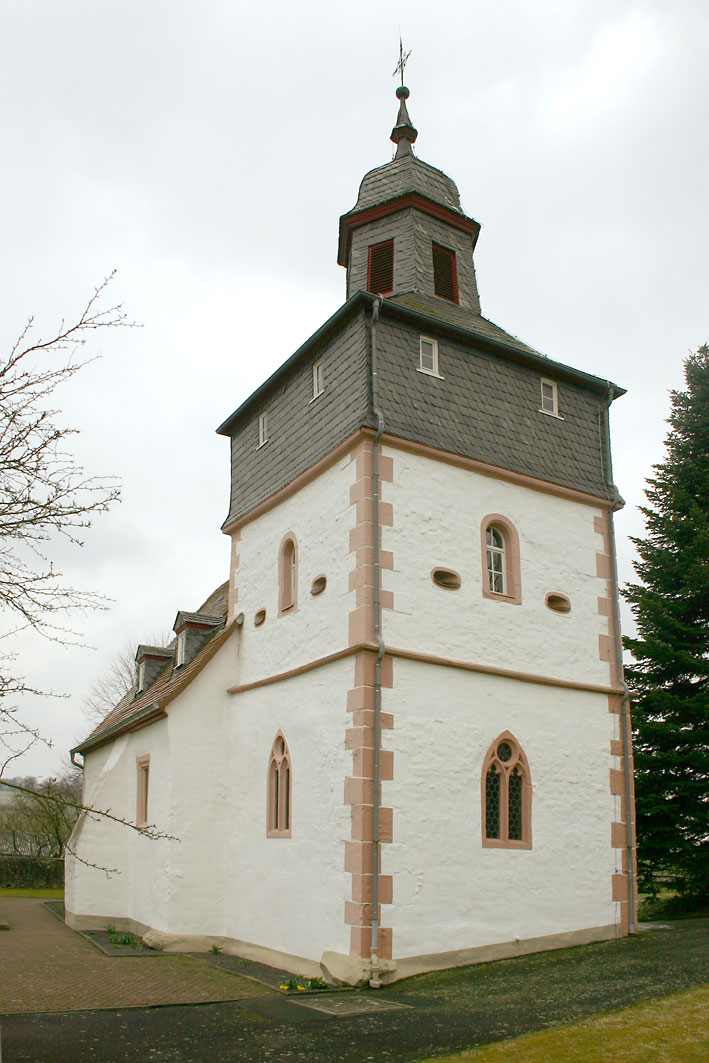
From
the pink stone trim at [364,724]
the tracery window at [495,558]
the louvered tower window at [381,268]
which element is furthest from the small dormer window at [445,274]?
the pink stone trim at [364,724]

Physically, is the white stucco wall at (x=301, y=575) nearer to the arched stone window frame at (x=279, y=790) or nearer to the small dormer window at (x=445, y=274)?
the arched stone window frame at (x=279, y=790)

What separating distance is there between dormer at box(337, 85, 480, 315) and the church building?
7 cm

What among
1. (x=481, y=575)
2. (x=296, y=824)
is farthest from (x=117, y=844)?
(x=481, y=575)

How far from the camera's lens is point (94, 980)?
40.9ft

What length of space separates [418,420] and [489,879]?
6566 mm

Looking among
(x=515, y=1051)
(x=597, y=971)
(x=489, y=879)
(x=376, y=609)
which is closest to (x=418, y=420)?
(x=376, y=609)

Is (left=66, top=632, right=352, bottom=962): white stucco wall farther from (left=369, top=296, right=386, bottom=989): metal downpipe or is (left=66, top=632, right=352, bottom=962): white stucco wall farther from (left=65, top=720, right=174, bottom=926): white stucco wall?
(left=369, top=296, right=386, bottom=989): metal downpipe

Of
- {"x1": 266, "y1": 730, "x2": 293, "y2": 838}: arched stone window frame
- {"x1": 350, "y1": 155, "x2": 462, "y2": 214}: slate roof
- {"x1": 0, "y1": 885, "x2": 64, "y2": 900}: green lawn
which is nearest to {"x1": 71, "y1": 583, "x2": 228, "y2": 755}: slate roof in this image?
{"x1": 266, "y1": 730, "x2": 293, "y2": 838}: arched stone window frame

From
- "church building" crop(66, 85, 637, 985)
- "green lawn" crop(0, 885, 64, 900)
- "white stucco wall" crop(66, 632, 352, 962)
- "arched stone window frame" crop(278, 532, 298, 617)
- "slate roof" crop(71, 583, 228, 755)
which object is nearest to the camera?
"church building" crop(66, 85, 637, 985)

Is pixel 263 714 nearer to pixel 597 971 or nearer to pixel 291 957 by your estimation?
pixel 291 957

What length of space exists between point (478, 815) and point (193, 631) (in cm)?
781

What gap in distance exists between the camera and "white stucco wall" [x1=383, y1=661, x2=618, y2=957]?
12227 millimetres

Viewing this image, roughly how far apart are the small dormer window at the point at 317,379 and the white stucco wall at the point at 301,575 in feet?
5.32

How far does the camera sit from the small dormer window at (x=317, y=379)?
51.7ft
